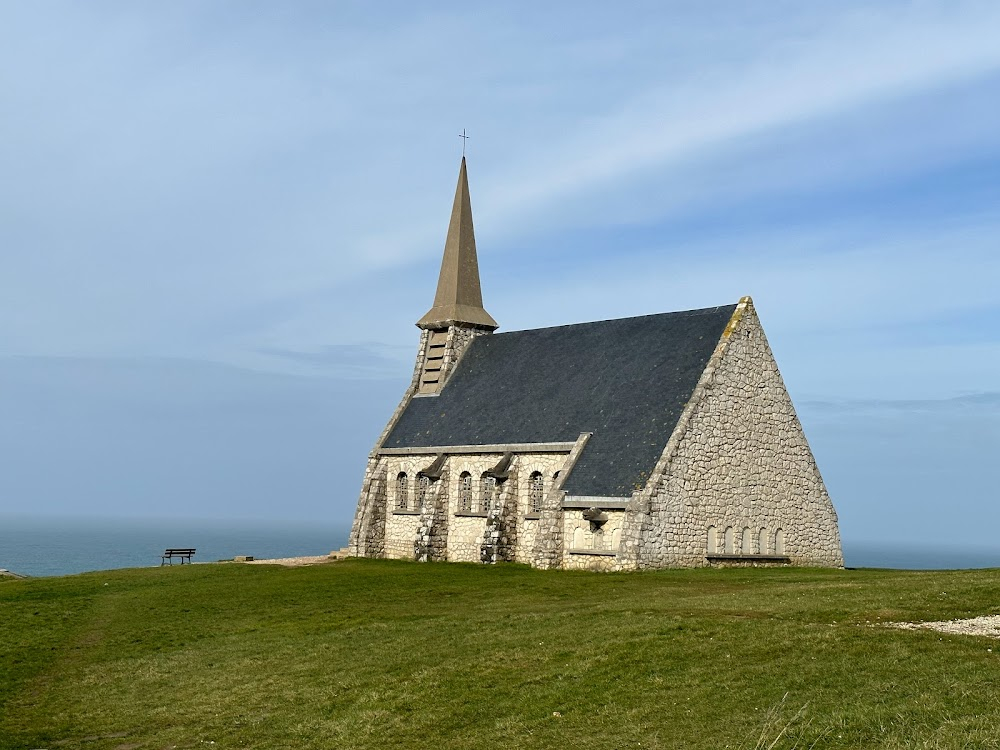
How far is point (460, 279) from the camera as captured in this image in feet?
183

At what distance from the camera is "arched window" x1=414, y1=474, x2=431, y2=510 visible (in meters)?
47.8

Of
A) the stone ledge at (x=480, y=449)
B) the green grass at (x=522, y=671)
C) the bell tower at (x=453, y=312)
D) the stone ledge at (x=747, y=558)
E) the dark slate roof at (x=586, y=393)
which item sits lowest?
the green grass at (x=522, y=671)

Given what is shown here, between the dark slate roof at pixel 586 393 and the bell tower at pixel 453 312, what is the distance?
0.70 m

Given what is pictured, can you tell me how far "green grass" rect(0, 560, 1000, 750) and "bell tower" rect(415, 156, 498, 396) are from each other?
76.2 feet

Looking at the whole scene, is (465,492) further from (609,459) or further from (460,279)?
(460,279)

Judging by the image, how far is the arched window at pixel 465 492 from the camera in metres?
47.2

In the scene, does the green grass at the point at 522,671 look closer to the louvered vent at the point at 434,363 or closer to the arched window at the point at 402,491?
the arched window at the point at 402,491

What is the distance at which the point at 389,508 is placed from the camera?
5116 cm

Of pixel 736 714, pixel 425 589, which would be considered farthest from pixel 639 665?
pixel 425 589

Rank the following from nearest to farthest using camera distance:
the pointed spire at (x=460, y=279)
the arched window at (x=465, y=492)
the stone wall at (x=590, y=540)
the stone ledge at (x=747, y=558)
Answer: the stone wall at (x=590, y=540) → the stone ledge at (x=747, y=558) → the arched window at (x=465, y=492) → the pointed spire at (x=460, y=279)

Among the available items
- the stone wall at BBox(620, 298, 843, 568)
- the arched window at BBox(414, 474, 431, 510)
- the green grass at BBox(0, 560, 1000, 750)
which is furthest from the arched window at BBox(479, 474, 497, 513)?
the green grass at BBox(0, 560, 1000, 750)

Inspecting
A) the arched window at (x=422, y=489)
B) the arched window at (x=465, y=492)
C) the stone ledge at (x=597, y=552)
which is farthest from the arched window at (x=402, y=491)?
the stone ledge at (x=597, y=552)

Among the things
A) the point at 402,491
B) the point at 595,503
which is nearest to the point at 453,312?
the point at 402,491

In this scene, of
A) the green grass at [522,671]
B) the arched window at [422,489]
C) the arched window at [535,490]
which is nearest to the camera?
the green grass at [522,671]
